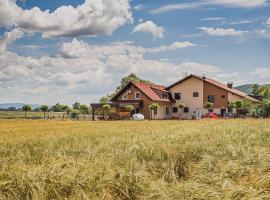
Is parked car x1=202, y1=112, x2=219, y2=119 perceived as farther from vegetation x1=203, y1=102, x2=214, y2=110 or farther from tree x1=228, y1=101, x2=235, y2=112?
tree x1=228, y1=101, x2=235, y2=112

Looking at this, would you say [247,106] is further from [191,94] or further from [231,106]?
[191,94]

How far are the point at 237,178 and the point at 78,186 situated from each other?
2.83m

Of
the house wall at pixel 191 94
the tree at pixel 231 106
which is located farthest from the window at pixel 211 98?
the tree at pixel 231 106

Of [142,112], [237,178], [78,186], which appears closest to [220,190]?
[237,178]

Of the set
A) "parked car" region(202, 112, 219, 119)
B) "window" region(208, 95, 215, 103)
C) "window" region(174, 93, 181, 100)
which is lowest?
"parked car" region(202, 112, 219, 119)

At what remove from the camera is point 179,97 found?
70125 millimetres

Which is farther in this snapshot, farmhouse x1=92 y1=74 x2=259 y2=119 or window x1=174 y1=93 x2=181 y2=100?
window x1=174 y1=93 x2=181 y2=100

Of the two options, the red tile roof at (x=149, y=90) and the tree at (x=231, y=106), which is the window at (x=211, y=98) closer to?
the tree at (x=231, y=106)

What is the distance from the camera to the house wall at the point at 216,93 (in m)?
67.1

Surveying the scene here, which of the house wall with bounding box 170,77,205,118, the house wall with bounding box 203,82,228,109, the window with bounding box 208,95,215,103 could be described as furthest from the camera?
the house wall with bounding box 170,77,205,118

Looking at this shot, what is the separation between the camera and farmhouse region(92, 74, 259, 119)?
211 ft

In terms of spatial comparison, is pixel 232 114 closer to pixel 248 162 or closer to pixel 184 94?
pixel 184 94

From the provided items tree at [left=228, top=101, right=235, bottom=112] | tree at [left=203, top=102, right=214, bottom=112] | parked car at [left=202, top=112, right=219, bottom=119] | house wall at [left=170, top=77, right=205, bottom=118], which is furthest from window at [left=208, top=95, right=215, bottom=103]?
parked car at [left=202, top=112, right=219, bottom=119]

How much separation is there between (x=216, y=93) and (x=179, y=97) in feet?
21.2
